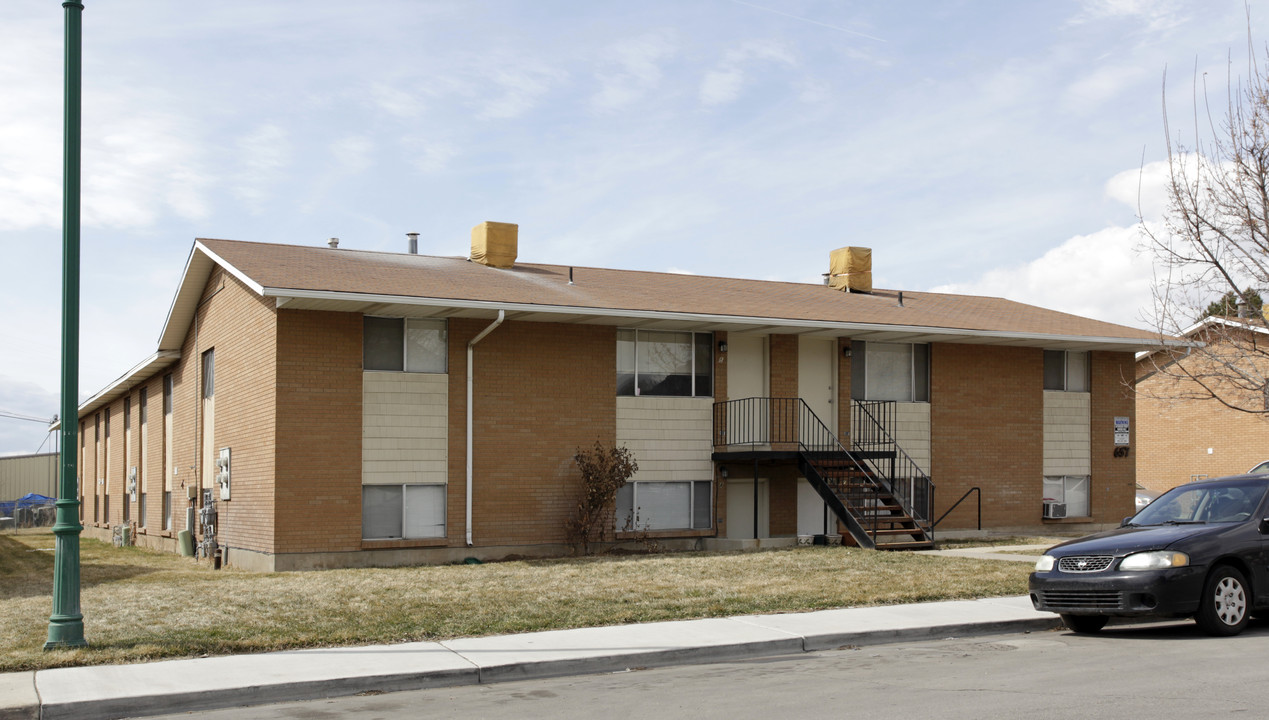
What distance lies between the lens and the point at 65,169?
10.4m

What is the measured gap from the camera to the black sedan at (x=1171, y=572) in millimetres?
10609

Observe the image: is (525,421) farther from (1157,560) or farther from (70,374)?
(1157,560)

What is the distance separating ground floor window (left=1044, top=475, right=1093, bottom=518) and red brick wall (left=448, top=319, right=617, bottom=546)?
33.1 ft

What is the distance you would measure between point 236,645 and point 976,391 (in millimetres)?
17579

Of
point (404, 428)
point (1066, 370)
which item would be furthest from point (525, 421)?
point (1066, 370)

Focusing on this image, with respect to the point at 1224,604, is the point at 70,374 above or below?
above

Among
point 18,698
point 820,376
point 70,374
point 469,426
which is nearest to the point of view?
point 18,698

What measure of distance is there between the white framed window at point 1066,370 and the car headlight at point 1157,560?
15.2 m

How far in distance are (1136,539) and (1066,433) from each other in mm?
15034

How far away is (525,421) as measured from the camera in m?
20.6

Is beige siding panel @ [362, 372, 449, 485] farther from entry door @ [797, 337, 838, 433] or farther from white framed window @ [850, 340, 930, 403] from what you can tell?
white framed window @ [850, 340, 930, 403]

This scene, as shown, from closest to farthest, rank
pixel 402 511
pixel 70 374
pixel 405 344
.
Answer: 1. pixel 70 374
2. pixel 402 511
3. pixel 405 344

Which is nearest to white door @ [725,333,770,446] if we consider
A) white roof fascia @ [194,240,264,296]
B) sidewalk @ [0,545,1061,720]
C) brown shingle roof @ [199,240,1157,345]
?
brown shingle roof @ [199,240,1157,345]

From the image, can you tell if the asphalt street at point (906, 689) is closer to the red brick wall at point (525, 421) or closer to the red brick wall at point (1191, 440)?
the red brick wall at point (525, 421)
